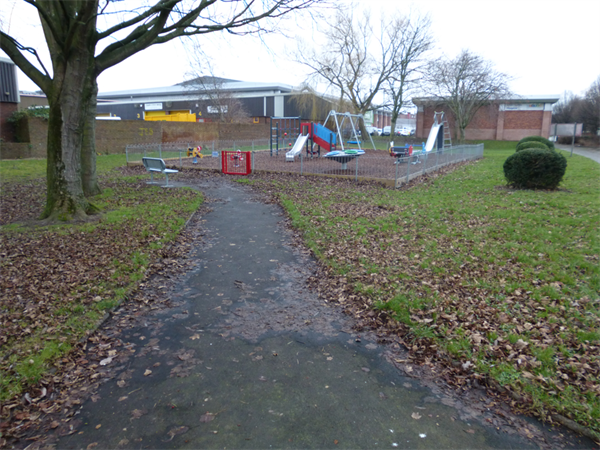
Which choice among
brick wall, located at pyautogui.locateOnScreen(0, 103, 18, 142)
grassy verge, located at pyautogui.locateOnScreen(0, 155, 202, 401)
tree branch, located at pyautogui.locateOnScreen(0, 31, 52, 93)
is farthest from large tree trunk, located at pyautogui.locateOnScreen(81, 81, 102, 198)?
brick wall, located at pyautogui.locateOnScreen(0, 103, 18, 142)

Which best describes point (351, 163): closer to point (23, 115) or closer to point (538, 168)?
point (538, 168)

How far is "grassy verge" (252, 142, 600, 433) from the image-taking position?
401 cm

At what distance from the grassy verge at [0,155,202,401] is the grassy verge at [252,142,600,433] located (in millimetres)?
2992

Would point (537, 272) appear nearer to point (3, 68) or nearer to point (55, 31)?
point (55, 31)

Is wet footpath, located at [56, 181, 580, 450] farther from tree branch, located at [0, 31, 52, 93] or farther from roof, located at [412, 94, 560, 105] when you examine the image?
roof, located at [412, 94, 560, 105]

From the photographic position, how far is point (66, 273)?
6246mm

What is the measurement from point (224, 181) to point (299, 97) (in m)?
32.2

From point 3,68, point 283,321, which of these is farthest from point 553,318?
point 3,68

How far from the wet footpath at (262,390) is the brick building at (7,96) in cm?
2421

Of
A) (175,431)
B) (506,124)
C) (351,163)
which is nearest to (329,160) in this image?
(351,163)

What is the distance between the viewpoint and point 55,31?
840cm

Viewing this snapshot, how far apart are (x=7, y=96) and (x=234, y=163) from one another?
1631 centimetres

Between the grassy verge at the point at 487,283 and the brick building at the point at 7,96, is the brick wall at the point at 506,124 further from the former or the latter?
the brick building at the point at 7,96

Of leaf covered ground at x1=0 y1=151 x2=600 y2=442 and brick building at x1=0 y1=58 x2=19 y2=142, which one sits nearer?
leaf covered ground at x1=0 y1=151 x2=600 y2=442
